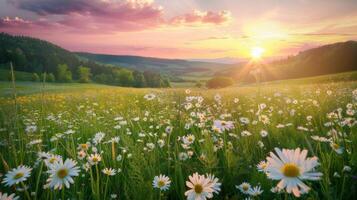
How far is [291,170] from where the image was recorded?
3.22 feet

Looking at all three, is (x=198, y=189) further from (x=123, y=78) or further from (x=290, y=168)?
(x=123, y=78)

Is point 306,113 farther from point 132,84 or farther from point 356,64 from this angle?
point 132,84

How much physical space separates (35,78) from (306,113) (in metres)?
60.4

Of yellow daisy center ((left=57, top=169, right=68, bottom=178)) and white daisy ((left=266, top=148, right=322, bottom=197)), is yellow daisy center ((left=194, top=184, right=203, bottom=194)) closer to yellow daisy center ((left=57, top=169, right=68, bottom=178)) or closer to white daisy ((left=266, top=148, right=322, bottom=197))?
white daisy ((left=266, top=148, right=322, bottom=197))

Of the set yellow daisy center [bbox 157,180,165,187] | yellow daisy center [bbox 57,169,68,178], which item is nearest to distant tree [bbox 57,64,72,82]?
yellow daisy center [bbox 157,180,165,187]

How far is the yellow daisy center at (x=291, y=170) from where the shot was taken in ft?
3.20

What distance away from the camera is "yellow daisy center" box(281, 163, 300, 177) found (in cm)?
97

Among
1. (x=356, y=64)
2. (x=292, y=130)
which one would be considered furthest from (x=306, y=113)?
(x=356, y=64)

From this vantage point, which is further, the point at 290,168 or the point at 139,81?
the point at 139,81

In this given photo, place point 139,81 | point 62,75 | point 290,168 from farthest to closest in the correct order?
point 139,81, point 62,75, point 290,168

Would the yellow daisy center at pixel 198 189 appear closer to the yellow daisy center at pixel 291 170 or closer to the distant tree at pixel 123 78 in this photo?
the yellow daisy center at pixel 291 170

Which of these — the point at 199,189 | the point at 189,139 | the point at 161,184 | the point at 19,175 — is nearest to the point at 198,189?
the point at 199,189

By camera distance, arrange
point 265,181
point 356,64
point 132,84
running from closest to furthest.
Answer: point 265,181, point 356,64, point 132,84

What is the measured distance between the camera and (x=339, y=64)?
182ft
